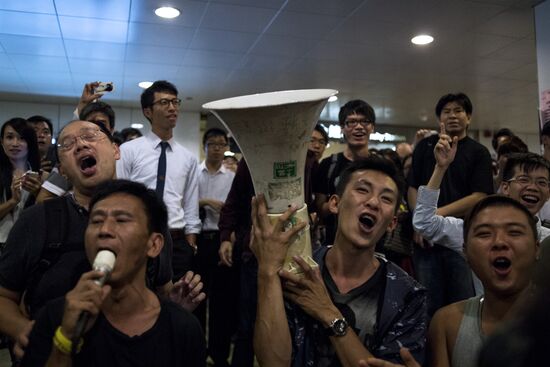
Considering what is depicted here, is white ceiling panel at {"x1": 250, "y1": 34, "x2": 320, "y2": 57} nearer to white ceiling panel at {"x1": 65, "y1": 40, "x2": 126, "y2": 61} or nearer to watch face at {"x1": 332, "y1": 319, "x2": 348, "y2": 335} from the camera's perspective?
white ceiling panel at {"x1": 65, "y1": 40, "x2": 126, "y2": 61}

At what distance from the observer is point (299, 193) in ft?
4.02

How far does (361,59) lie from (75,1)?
313 centimetres

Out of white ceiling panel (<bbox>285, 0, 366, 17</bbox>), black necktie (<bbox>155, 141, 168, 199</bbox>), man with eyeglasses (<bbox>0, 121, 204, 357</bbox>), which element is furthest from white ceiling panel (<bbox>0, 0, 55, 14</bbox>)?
man with eyeglasses (<bbox>0, 121, 204, 357</bbox>)

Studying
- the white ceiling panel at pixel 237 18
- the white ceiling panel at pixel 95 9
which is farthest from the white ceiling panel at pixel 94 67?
the white ceiling panel at pixel 237 18

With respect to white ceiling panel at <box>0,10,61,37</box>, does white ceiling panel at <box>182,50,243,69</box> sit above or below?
below

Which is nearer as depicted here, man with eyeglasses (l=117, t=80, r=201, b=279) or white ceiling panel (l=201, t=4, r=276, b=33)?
man with eyeglasses (l=117, t=80, r=201, b=279)

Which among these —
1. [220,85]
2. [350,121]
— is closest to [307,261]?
[350,121]

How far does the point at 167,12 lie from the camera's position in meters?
4.12

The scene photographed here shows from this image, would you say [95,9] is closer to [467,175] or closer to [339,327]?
[467,175]

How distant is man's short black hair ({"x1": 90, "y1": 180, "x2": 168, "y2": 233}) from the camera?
1.29m

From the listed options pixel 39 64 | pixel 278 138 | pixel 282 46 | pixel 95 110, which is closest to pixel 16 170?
pixel 95 110

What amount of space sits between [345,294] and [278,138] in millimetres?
524

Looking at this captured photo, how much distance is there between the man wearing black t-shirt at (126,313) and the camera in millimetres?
1110

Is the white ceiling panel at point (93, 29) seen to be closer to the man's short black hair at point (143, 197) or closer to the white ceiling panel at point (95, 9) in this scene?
the white ceiling panel at point (95, 9)
